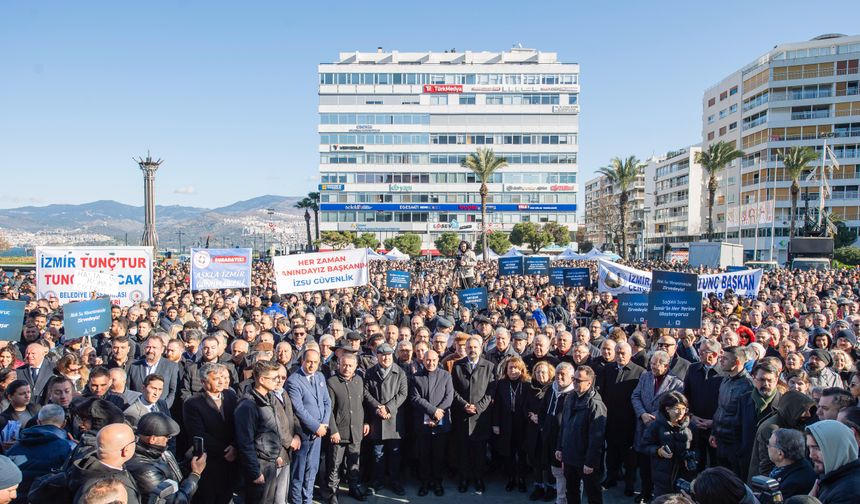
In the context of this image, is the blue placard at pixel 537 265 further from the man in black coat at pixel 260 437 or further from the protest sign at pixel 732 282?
the man in black coat at pixel 260 437

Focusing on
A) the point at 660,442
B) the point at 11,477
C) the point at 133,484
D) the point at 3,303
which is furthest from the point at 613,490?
the point at 3,303

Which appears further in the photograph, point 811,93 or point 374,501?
Result: point 811,93

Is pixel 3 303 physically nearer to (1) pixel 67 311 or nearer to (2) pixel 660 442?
(1) pixel 67 311

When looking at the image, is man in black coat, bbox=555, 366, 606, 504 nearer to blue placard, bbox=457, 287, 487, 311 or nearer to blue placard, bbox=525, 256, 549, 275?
blue placard, bbox=457, 287, 487, 311

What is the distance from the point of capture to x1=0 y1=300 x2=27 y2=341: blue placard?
840 centimetres

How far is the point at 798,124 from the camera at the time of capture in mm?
67438

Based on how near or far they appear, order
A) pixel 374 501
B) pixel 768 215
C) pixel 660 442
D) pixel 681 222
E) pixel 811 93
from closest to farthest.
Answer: pixel 660 442 → pixel 374 501 → pixel 768 215 → pixel 811 93 → pixel 681 222

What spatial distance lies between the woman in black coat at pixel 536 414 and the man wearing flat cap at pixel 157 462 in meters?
3.60

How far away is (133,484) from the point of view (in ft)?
11.6

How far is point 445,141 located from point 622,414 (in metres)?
78.6

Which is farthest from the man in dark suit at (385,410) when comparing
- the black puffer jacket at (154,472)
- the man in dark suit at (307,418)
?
the black puffer jacket at (154,472)

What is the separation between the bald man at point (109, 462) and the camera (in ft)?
11.3

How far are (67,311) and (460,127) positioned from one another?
77.3 m

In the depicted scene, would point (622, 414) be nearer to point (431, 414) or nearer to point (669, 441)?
point (669, 441)
